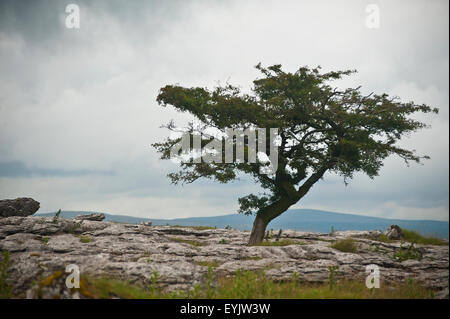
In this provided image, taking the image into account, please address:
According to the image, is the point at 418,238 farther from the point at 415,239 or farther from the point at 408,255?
the point at 408,255

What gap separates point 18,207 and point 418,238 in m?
39.7

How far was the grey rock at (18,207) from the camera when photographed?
3500cm

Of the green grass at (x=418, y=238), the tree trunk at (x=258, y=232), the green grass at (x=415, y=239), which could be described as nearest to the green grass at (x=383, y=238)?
the green grass at (x=415, y=239)

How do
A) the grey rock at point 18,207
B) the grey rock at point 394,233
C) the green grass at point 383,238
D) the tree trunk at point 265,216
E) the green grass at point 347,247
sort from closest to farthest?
the green grass at point 347,247
the tree trunk at point 265,216
the green grass at point 383,238
the grey rock at point 394,233
the grey rock at point 18,207

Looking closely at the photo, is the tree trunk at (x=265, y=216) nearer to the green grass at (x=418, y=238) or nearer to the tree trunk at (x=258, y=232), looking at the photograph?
the tree trunk at (x=258, y=232)

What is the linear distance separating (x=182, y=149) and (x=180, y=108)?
3173 mm

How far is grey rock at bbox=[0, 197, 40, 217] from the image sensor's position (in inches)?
1378

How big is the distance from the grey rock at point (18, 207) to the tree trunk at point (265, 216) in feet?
84.4

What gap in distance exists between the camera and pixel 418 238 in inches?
1165

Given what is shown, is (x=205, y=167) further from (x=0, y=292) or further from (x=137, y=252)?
(x=0, y=292)

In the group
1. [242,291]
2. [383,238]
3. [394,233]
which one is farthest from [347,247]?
[394,233]

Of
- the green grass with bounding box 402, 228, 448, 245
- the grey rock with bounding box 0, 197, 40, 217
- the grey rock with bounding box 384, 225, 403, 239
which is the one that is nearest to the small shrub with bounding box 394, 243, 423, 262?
the green grass with bounding box 402, 228, 448, 245

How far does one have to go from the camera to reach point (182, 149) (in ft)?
86.2

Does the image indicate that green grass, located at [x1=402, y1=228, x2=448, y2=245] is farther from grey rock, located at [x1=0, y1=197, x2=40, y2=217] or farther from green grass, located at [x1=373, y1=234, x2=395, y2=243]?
grey rock, located at [x1=0, y1=197, x2=40, y2=217]
